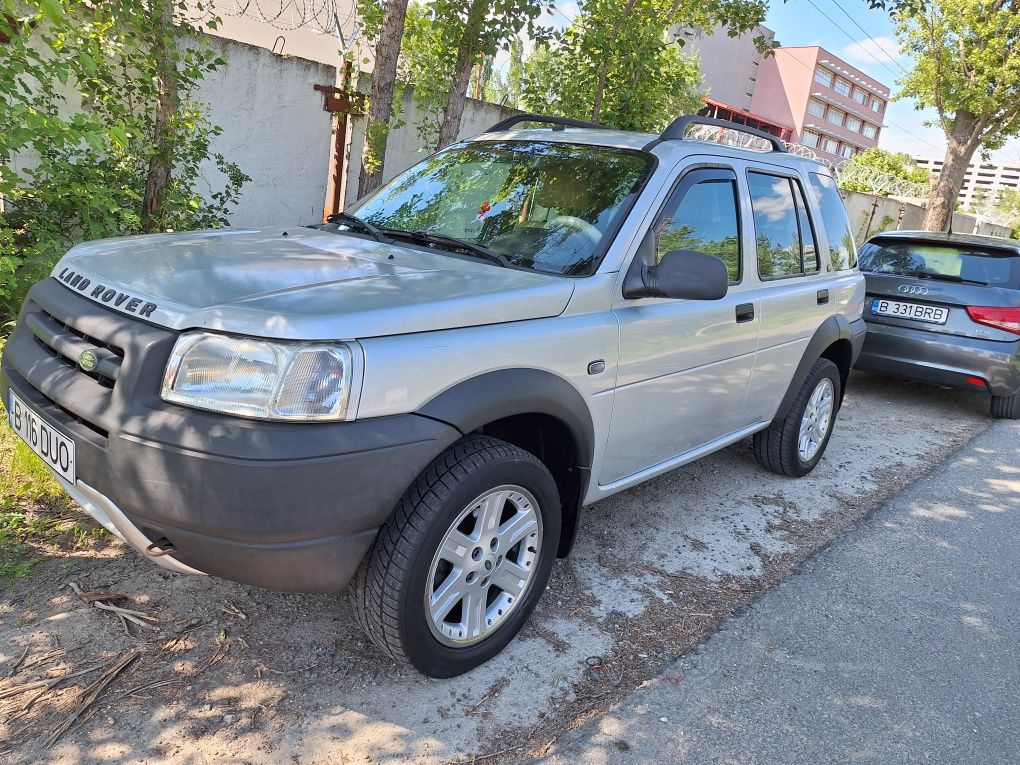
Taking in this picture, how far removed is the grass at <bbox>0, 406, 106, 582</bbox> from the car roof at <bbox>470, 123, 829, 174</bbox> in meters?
2.57

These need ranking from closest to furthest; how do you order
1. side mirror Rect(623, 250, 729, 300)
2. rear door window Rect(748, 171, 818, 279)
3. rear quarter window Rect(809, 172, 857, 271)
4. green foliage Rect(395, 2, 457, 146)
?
side mirror Rect(623, 250, 729, 300), rear door window Rect(748, 171, 818, 279), rear quarter window Rect(809, 172, 857, 271), green foliage Rect(395, 2, 457, 146)

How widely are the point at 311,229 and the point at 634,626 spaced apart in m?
2.22

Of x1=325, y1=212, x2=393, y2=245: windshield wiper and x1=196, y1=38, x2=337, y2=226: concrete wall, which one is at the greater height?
x1=196, y1=38, x2=337, y2=226: concrete wall

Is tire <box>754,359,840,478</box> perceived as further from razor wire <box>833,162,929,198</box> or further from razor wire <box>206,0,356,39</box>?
razor wire <box>833,162,929,198</box>

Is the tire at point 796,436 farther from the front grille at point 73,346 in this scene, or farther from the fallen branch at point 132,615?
the front grille at point 73,346

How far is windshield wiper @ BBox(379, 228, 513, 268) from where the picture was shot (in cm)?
296

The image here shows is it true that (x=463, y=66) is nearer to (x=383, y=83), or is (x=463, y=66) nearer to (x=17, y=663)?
(x=383, y=83)

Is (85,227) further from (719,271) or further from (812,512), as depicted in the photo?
(812,512)

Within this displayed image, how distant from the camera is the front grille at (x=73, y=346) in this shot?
223 centimetres

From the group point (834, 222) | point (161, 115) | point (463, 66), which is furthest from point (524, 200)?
point (463, 66)

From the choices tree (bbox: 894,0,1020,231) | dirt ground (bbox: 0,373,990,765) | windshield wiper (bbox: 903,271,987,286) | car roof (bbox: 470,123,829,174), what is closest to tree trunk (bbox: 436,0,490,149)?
car roof (bbox: 470,123,829,174)

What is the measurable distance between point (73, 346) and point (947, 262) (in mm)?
7064

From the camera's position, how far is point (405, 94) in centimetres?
798

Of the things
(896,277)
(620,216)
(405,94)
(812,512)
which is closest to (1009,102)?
(896,277)
